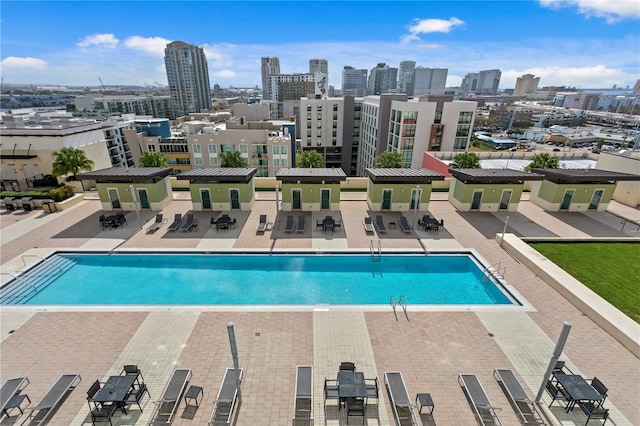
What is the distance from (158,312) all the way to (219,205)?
39.2 ft

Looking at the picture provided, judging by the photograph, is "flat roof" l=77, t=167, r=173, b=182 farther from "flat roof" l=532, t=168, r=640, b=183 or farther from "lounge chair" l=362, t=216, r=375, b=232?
"flat roof" l=532, t=168, r=640, b=183

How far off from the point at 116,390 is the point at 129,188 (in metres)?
18.1

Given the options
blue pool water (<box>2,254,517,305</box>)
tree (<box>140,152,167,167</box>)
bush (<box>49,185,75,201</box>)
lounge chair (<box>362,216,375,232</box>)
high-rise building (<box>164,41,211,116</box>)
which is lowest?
blue pool water (<box>2,254,517,305</box>)

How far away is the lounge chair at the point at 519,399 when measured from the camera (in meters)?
8.18

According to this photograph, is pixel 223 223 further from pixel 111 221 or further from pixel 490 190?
pixel 490 190

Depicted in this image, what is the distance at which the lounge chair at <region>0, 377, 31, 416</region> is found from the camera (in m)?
8.09

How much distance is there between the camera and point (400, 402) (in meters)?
8.27

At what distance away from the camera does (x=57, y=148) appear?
2992cm

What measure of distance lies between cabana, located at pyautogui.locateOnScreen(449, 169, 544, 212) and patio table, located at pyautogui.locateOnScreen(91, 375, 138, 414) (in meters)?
23.5

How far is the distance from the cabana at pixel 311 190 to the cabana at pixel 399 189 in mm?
2818

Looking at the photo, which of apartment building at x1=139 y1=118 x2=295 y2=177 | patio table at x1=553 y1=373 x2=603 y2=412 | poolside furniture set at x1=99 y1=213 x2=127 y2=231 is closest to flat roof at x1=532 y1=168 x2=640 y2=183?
patio table at x1=553 y1=373 x2=603 y2=412

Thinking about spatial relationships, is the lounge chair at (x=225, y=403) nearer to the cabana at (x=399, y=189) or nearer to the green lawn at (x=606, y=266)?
the green lawn at (x=606, y=266)

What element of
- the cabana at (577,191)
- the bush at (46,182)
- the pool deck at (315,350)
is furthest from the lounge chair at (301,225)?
the bush at (46,182)

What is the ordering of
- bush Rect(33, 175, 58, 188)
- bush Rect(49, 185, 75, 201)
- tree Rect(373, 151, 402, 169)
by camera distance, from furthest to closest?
tree Rect(373, 151, 402, 169)
bush Rect(33, 175, 58, 188)
bush Rect(49, 185, 75, 201)
